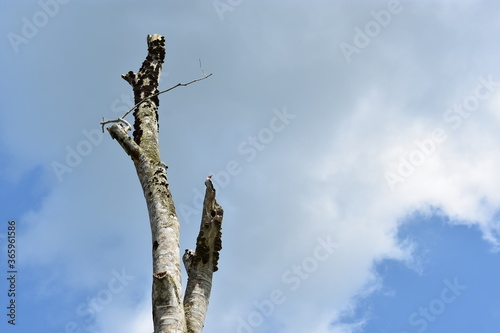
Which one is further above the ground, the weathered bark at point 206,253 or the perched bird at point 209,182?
the perched bird at point 209,182

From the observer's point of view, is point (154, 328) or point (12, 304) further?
point (12, 304)

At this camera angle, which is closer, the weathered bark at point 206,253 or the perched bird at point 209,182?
the weathered bark at point 206,253

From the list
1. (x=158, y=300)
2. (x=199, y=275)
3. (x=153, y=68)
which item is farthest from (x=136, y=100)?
(x=158, y=300)

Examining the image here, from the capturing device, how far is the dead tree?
15.3 feet

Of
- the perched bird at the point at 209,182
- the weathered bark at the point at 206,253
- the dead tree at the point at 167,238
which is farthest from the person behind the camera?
the perched bird at the point at 209,182

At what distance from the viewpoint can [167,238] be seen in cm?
522

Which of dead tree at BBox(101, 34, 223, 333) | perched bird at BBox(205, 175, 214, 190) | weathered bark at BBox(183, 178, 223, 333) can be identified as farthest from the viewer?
perched bird at BBox(205, 175, 214, 190)

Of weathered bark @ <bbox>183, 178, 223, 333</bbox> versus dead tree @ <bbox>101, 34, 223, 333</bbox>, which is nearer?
dead tree @ <bbox>101, 34, 223, 333</bbox>

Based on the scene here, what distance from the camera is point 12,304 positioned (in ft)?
39.0

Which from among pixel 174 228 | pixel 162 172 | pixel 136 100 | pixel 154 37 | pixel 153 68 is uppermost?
pixel 154 37

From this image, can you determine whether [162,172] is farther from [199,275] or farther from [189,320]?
[189,320]

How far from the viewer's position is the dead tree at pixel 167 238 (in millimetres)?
4656

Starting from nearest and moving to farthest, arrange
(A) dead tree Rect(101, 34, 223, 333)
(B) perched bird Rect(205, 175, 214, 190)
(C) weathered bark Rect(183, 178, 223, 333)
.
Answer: (A) dead tree Rect(101, 34, 223, 333)
(C) weathered bark Rect(183, 178, 223, 333)
(B) perched bird Rect(205, 175, 214, 190)

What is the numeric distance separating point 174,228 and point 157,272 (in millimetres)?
607
